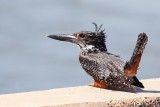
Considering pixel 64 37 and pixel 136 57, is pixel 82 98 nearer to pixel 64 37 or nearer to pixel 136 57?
pixel 136 57

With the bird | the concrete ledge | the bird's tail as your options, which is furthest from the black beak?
the bird's tail

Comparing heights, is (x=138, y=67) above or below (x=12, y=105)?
above

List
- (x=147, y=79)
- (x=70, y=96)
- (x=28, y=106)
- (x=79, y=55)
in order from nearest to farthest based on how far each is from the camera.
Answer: (x=28, y=106)
(x=70, y=96)
(x=79, y=55)
(x=147, y=79)

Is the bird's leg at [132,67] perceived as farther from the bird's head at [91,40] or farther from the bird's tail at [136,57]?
the bird's head at [91,40]

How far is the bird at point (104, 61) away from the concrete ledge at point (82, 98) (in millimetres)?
73

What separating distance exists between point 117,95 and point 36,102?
72 centimetres

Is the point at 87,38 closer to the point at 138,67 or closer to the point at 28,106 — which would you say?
the point at 138,67

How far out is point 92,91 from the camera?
19.2 ft

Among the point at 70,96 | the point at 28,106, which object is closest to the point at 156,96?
the point at 70,96

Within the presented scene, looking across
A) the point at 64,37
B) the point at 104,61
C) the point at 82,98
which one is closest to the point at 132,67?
the point at 104,61

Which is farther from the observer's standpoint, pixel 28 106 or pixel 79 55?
pixel 79 55

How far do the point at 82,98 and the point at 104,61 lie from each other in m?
0.47

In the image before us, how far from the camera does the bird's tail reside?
5711 millimetres

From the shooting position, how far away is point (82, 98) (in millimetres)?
5543
